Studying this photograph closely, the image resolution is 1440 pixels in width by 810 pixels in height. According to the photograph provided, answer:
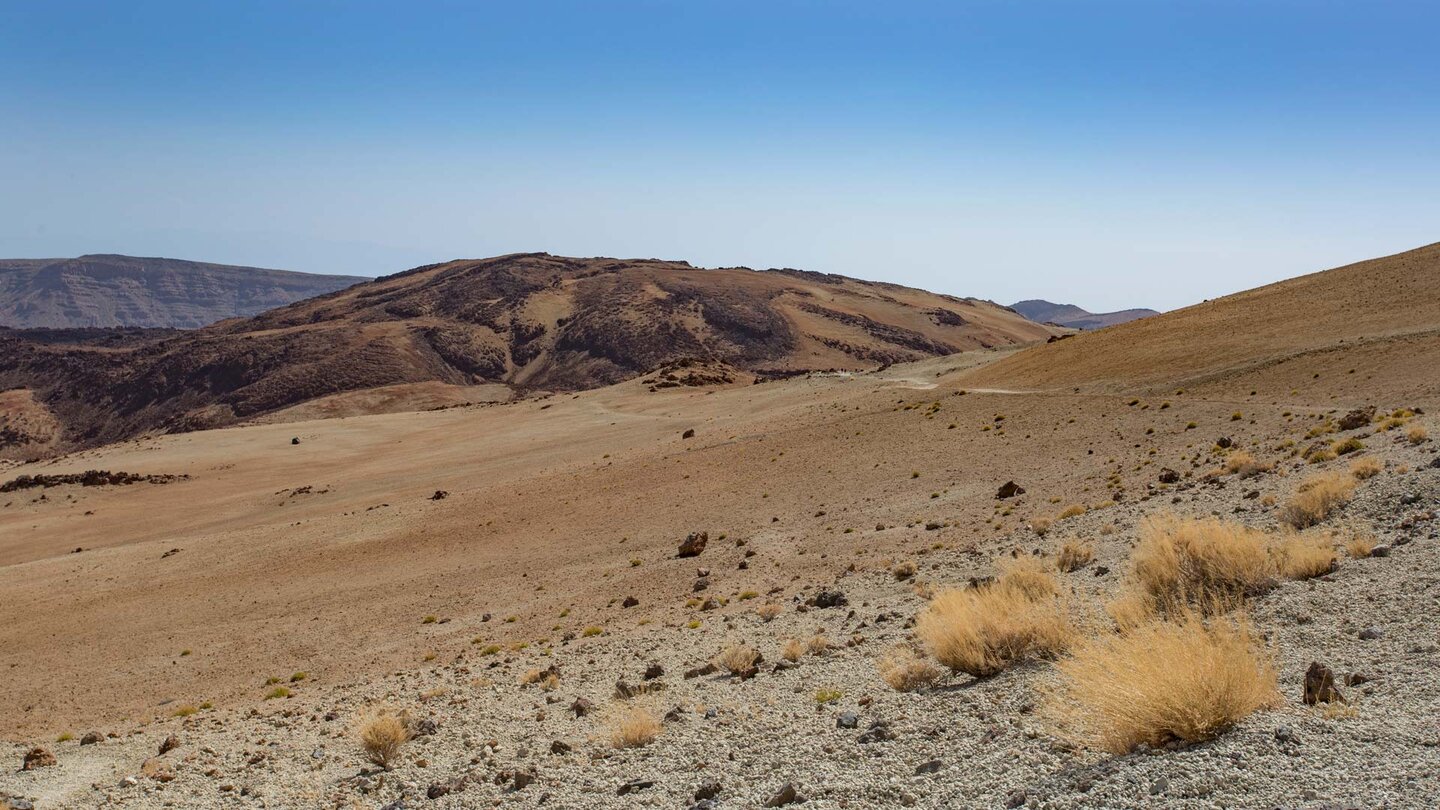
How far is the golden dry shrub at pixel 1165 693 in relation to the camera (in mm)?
5805

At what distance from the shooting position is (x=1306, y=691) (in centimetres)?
613

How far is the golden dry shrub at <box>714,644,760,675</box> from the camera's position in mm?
11070

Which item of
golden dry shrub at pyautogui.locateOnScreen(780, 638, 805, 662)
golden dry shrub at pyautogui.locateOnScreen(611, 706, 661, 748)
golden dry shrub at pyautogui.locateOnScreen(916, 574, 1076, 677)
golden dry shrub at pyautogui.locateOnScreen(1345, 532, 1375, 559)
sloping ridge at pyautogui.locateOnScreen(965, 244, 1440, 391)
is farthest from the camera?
sloping ridge at pyautogui.locateOnScreen(965, 244, 1440, 391)

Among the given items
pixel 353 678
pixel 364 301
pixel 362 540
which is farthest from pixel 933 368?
pixel 364 301

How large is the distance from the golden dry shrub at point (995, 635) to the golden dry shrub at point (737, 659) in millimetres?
2534

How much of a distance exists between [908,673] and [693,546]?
488 inches

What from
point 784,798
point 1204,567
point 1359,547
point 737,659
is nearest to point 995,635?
point 1204,567

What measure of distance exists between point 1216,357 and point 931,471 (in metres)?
15.3

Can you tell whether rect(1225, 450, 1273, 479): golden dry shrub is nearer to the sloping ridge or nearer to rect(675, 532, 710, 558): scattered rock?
the sloping ridge

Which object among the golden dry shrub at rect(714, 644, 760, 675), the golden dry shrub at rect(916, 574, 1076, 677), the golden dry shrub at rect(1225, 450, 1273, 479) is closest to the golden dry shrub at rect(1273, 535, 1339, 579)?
the golden dry shrub at rect(916, 574, 1076, 677)

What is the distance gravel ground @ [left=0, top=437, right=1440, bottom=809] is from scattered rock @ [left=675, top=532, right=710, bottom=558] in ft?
18.9

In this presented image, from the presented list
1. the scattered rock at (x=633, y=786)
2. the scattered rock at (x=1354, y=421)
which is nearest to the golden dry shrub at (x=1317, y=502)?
the scattered rock at (x=1354, y=421)

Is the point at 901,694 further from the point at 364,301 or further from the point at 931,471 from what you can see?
the point at 364,301

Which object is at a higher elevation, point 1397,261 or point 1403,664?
point 1397,261
